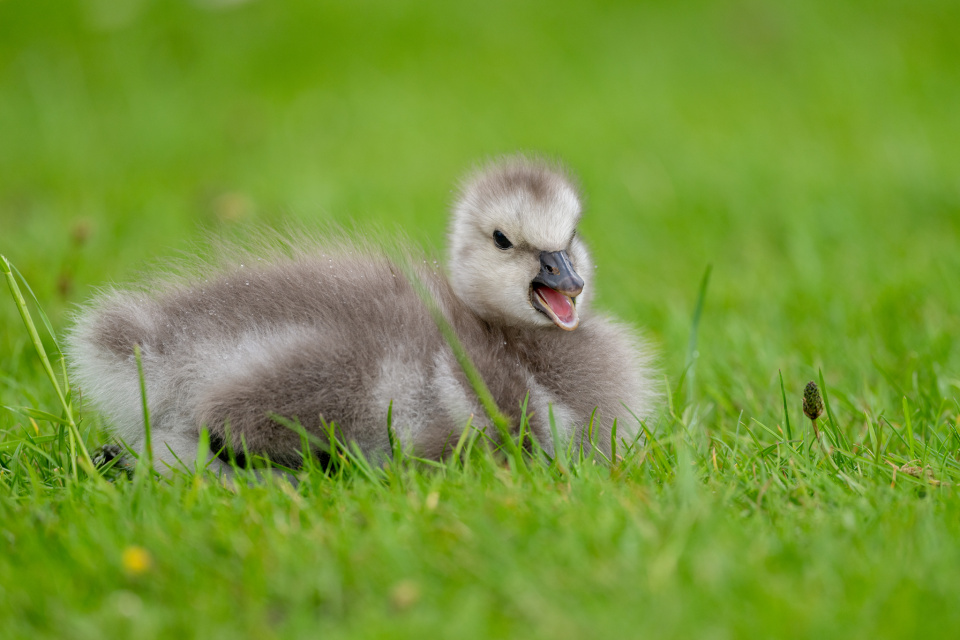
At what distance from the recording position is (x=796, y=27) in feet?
28.9

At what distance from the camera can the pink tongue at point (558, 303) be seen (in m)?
2.50

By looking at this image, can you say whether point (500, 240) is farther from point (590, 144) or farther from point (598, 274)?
point (590, 144)

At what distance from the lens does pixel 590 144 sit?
21.7ft

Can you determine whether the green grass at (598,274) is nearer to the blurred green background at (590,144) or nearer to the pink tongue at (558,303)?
the blurred green background at (590,144)

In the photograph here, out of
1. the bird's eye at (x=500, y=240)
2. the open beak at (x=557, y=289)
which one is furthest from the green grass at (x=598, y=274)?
the bird's eye at (x=500, y=240)

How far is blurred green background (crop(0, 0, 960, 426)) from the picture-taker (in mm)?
3688

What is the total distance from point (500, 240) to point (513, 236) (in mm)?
56

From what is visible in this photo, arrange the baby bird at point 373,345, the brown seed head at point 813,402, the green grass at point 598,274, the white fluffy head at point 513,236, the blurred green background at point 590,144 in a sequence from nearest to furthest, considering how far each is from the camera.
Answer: the green grass at point 598,274 < the baby bird at point 373,345 < the brown seed head at point 813,402 < the white fluffy head at point 513,236 < the blurred green background at point 590,144

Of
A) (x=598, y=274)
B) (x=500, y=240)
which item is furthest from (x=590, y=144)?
(x=500, y=240)

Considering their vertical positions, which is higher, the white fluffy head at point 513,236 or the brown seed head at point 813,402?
the white fluffy head at point 513,236

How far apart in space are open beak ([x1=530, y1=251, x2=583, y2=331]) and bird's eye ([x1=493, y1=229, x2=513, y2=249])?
0.11 metres

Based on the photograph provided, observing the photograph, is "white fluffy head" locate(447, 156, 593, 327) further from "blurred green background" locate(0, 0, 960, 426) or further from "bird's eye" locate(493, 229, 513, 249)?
"blurred green background" locate(0, 0, 960, 426)

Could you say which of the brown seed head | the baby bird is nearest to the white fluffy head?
the baby bird

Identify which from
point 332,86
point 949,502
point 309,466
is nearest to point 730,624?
point 949,502
